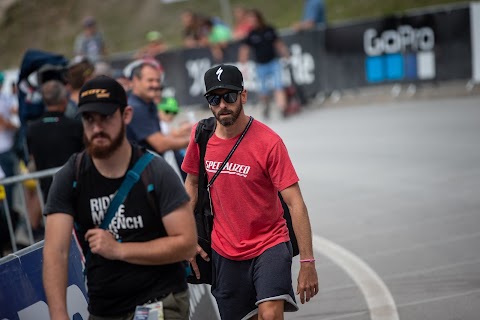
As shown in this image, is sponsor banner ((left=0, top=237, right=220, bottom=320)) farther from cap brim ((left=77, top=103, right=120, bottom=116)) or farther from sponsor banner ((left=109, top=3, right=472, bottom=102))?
sponsor banner ((left=109, top=3, right=472, bottom=102))

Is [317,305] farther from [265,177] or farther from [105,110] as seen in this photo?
[105,110]

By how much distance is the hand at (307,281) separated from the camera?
5.23 metres

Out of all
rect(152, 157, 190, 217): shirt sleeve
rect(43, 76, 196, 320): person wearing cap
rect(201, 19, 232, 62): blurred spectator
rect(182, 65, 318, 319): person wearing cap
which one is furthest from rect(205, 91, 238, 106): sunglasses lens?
rect(201, 19, 232, 62): blurred spectator

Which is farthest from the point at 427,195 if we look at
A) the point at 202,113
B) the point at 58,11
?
the point at 58,11

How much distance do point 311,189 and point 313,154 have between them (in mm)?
2727

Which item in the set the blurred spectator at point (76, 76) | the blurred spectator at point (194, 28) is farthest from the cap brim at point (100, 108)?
the blurred spectator at point (194, 28)

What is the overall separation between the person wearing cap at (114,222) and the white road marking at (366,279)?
10.9 ft

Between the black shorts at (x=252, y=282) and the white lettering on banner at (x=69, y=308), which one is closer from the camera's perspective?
the white lettering on banner at (x=69, y=308)

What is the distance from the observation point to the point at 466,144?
554 inches

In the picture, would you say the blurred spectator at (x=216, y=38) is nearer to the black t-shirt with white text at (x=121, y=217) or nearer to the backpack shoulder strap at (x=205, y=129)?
the backpack shoulder strap at (x=205, y=129)

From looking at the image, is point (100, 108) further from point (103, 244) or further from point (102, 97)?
point (103, 244)

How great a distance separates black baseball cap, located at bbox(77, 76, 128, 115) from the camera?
407cm

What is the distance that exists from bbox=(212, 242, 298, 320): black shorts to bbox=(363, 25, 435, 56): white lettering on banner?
14.2 metres

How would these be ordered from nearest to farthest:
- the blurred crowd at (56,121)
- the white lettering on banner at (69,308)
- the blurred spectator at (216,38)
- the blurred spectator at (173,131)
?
the white lettering on banner at (69,308) < the blurred crowd at (56,121) < the blurred spectator at (173,131) < the blurred spectator at (216,38)
